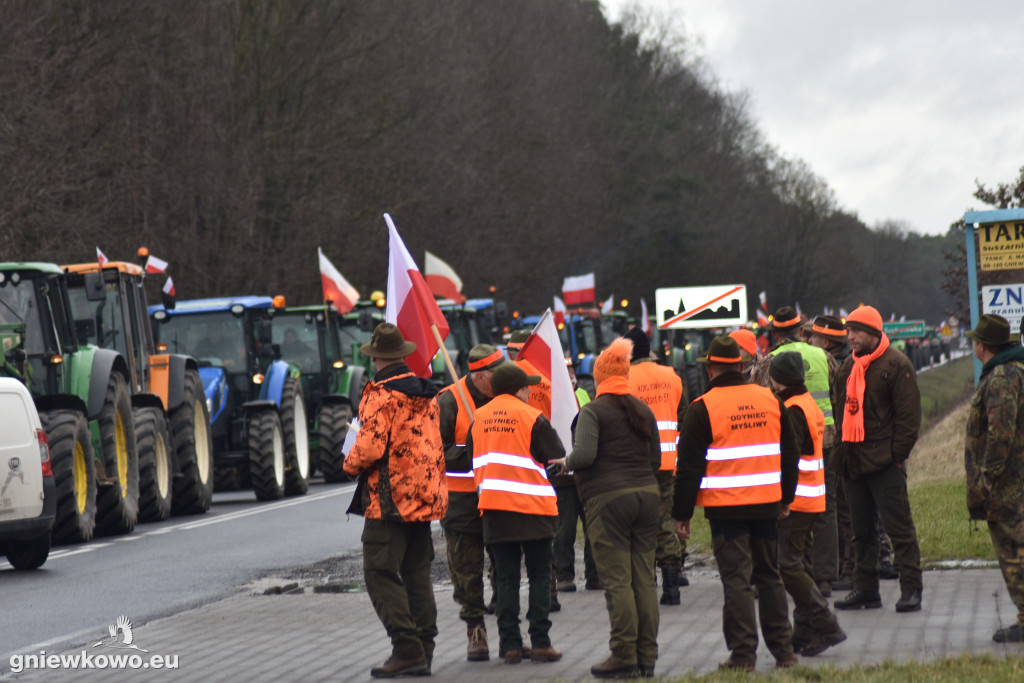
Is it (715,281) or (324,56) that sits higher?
(324,56)

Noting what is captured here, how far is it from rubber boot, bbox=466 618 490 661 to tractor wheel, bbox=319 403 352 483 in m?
13.8

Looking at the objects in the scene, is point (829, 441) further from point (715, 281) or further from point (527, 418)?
point (715, 281)

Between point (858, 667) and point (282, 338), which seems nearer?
point (858, 667)

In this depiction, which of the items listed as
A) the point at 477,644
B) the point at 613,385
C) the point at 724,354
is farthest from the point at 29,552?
the point at 724,354

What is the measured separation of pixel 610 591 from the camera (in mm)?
8031

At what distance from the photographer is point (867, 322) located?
1004 centimetres

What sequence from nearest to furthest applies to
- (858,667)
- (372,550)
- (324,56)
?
1. (858,667)
2. (372,550)
3. (324,56)

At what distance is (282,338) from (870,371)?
15622mm

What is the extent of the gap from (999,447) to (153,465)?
11.0 metres

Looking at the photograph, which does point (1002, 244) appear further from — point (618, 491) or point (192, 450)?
point (192, 450)

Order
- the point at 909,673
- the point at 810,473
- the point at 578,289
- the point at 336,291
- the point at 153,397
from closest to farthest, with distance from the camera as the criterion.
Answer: the point at 909,673 < the point at 810,473 < the point at 153,397 < the point at 336,291 < the point at 578,289

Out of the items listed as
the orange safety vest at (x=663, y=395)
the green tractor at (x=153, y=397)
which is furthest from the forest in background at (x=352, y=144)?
the orange safety vest at (x=663, y=395)

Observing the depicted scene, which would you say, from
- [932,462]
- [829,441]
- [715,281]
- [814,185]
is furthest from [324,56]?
[814,185]

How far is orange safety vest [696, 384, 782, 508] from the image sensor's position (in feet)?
26.2
